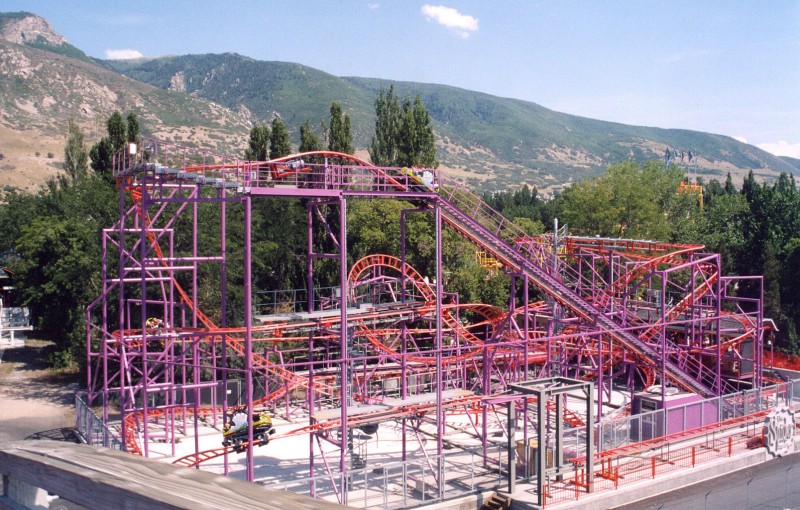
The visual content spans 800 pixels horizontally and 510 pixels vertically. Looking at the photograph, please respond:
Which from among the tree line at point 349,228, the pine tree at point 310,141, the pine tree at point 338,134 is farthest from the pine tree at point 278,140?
the pine tree at point 338,134

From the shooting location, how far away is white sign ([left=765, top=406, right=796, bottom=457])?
24469 mm

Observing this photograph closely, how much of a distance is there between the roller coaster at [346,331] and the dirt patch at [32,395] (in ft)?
5.57

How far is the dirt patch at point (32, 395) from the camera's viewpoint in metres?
26.7

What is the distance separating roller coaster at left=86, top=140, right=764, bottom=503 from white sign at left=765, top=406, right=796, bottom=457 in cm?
305

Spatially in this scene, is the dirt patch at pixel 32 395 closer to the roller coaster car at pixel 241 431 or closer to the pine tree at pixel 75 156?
the roller coaster car at pixel 241 431

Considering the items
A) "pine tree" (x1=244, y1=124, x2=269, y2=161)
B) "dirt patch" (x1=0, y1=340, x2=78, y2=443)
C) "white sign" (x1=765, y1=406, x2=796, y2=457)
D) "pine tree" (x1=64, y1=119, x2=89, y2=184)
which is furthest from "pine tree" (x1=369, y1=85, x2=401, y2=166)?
"white sign" (x1=765, y1=406, x2=796, y2=457)

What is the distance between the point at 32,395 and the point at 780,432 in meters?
Result: 27.9

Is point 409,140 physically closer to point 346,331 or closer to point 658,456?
point 658,456

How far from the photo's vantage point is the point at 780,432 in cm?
2477

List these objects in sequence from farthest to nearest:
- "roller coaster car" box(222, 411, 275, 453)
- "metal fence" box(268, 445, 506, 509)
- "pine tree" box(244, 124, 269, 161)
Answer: "pine tree" box(244, 124, 269, 161) → "roller coaster car" box(222, 411, 275, 453) → "metal fence" box(268, 445, 506, 509)

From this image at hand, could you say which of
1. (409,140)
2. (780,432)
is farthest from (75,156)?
(780,432)

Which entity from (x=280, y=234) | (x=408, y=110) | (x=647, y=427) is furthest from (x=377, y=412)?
(x=408, y=110)

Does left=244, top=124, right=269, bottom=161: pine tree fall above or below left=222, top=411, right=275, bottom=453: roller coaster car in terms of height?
above

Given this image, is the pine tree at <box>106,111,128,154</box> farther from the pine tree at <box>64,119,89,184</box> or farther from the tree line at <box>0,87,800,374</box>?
the pine tree at <box>64,119,89,184</box>
